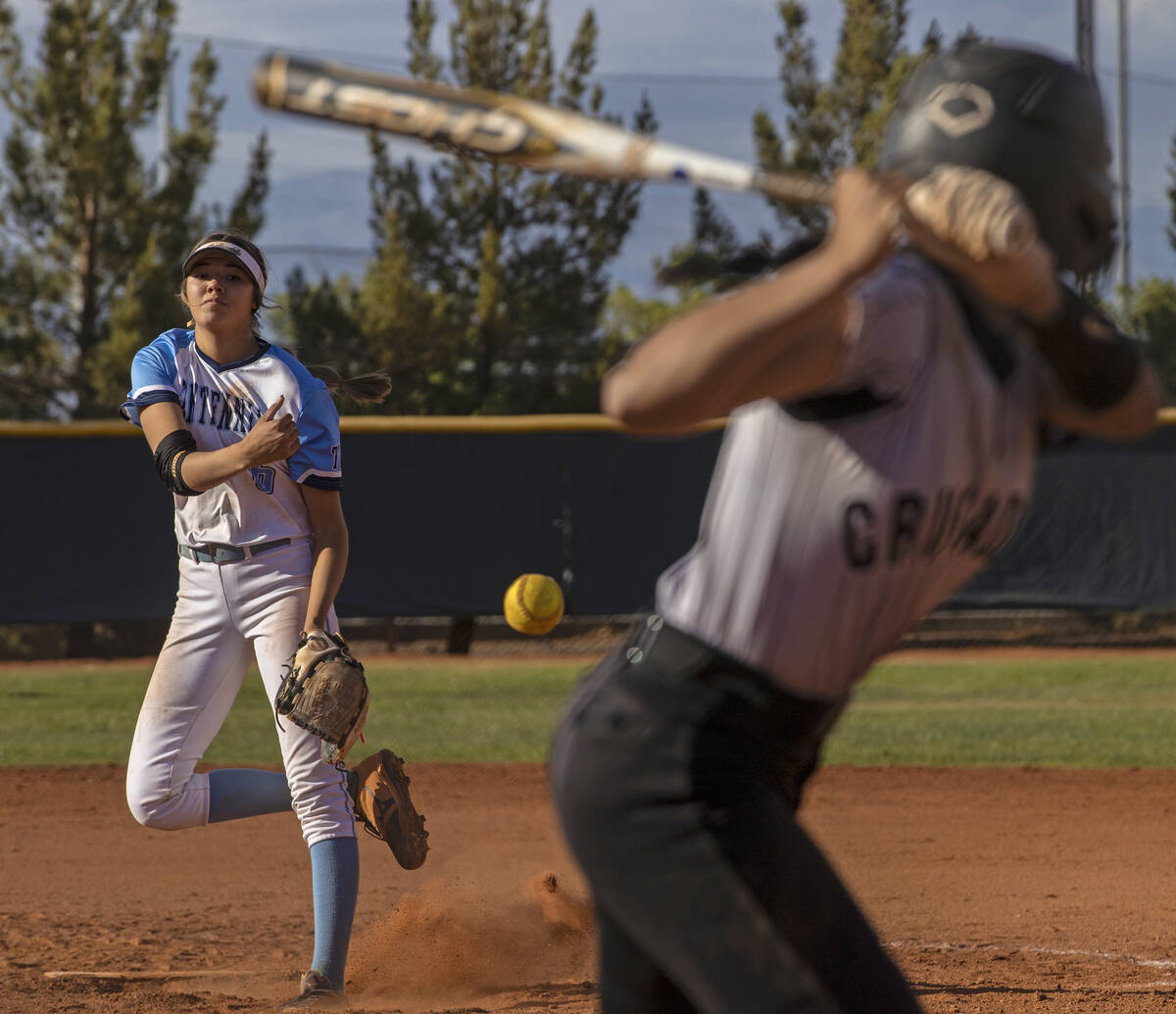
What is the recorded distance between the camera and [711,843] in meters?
1.67

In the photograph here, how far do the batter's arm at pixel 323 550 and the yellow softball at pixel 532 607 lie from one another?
5.40 metres

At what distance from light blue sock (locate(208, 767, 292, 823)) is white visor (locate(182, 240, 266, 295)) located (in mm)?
1316

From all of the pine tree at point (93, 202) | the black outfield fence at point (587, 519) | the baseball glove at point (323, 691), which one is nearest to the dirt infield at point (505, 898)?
the baseball glove at point (323, 691)

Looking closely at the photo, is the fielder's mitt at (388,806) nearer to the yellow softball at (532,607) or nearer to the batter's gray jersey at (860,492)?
the batter's gray jersey at (860,492)

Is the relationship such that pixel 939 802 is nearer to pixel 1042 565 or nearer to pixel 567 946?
pixel 567 946

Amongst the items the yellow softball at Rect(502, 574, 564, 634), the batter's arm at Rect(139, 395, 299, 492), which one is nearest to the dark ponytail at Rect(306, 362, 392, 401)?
the batter's arm at Rect(139, 395, 299, 492)

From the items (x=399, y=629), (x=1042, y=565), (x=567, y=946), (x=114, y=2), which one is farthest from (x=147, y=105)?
(x=567, y=946)

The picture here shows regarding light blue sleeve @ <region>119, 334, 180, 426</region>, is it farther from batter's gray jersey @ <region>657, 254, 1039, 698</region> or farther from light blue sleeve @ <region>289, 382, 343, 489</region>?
batter's gray jersey @ <region>657, 254, 1039, 698</region>

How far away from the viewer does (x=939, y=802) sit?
23.4 ft

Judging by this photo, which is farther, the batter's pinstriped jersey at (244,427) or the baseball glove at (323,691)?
the batter's pinstriped jersey at (244,427)

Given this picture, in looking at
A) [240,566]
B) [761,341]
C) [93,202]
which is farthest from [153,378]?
[93,202]

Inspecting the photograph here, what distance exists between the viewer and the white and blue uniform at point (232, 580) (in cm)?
379

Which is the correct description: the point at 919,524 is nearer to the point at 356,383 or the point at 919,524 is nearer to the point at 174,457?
the point at 174,457

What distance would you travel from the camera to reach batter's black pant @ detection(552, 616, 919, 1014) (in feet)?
5.42
